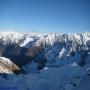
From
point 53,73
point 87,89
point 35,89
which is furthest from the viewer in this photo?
point 53,73

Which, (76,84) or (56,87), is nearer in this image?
(76,84)

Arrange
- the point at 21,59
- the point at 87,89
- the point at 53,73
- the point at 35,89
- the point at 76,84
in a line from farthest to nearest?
the point at 21,59
the point at 53,73
the point at 35,89
the point at 76,84
the point at 87,89

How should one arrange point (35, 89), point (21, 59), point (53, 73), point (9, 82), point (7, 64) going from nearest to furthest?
point (35, 89), point (9, 82), point (53, 73), point (7, 64), point (21, 59)

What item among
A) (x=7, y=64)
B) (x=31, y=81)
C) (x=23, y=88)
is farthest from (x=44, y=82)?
(x=7, y=64)

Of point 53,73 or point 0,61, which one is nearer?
point 53,73

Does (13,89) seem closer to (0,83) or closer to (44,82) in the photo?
(0,83)

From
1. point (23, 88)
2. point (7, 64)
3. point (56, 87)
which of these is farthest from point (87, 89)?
point (7, 64)

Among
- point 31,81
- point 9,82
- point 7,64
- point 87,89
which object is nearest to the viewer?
point 87,89

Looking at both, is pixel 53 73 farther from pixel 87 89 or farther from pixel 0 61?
pixel 87 89
